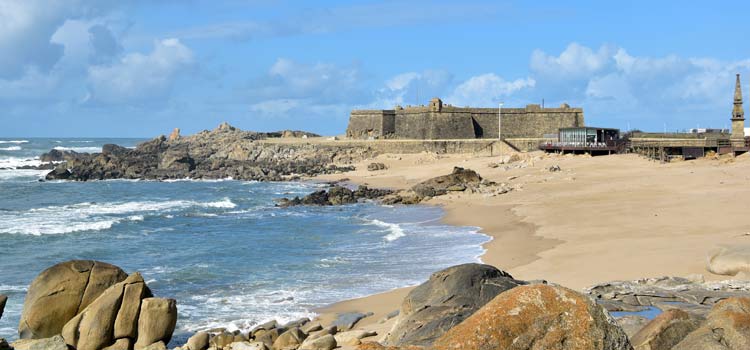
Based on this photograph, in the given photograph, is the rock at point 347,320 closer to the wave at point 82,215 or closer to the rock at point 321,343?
the rock at point 321,343

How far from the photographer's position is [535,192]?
36469 millimetres

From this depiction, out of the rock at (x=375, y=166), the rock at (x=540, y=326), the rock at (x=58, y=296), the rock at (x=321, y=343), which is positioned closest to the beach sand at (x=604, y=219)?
the rock at (x=321, y=343)

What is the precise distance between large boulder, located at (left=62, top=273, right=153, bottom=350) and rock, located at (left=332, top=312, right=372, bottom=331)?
11.1ft

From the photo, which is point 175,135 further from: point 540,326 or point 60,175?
point 540,326

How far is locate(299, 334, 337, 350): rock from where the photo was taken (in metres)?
11.1

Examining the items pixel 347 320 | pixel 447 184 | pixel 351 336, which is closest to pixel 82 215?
pixel 447 184

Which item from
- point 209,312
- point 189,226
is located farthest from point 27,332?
point 189,226

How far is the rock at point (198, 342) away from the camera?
488 inches

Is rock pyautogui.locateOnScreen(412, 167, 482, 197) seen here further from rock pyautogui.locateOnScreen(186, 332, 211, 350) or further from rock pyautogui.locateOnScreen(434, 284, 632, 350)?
rock pyautogui.locateOnScreen(434, 284, 632, 350)

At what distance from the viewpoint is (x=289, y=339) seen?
1253cm

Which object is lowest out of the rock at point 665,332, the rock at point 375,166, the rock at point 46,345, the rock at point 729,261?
the rock at point 46,345

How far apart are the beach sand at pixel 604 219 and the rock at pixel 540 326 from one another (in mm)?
8902

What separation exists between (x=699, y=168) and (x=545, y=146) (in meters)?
22.8

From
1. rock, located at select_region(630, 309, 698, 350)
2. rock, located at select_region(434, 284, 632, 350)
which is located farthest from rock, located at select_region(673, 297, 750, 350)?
rock, located at select_region(434, 284, 632, 350)
